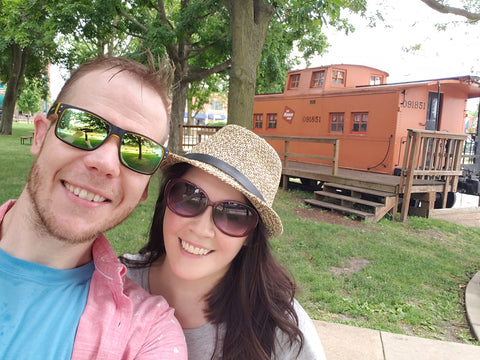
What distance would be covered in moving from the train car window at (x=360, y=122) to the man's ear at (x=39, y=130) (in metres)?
10.4

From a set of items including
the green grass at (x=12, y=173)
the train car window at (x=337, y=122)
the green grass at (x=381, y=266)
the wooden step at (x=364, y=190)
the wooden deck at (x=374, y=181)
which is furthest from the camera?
the train car window at (x=337, y=122)

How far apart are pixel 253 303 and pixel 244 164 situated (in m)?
0.63

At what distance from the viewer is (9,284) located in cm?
133

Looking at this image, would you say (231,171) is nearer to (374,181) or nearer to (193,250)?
(193,250)

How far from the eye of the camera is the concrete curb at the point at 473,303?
396cm

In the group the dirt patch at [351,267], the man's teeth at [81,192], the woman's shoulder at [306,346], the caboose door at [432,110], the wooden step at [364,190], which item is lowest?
the dirt patch at [351,267]

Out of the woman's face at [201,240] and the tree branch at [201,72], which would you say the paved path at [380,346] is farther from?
the tree branch at [201,72]

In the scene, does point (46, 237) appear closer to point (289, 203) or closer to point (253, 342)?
point (253, 342)

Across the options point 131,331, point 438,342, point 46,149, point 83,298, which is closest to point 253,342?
point 131,331

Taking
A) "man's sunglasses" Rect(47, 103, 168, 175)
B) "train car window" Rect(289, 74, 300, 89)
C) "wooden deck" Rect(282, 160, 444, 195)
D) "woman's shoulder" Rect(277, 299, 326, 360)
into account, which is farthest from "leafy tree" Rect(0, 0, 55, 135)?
"woman's shoulder" Rect(277, 299, 326, 360)

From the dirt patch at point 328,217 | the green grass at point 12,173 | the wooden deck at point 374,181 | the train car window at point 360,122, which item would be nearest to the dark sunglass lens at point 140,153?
the green grass at point 12,173

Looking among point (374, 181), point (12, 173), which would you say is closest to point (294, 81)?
point (374, 181)

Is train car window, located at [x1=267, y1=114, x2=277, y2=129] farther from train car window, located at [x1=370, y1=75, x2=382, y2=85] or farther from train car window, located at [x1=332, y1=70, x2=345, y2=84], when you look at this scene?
train car window, located at [x1=370, y1=75, x2=382, y2=85]

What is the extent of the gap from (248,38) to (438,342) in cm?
569
